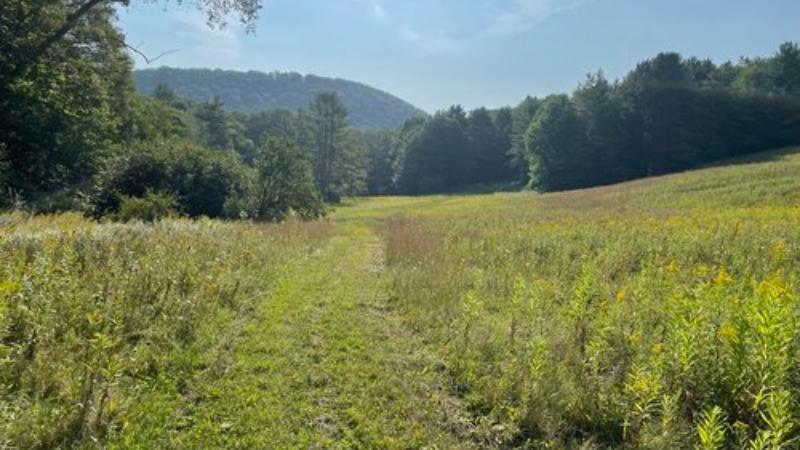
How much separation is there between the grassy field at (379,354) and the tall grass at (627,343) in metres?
0.03

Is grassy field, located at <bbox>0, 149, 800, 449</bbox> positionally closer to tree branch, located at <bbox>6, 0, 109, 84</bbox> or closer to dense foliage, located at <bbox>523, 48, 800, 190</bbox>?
tree branch, located at <bbox>6, 0, 109, 84</bbox>


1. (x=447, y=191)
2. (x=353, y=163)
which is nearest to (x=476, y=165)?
(x=447, y=191)

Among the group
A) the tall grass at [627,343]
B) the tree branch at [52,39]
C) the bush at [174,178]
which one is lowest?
the tall grass at [627,343]

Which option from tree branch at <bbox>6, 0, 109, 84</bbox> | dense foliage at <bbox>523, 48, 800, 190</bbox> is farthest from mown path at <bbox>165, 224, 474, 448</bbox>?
dense foliage at <bbox>523, 48, 800, 190</bbox>

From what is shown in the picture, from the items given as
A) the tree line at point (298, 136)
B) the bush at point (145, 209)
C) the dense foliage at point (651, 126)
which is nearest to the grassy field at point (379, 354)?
the bush at point (145, 209)

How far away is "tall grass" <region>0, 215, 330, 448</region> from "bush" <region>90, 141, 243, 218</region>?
1266 centimetres

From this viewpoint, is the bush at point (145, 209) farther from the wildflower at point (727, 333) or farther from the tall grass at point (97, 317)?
the wildflower at point (727, 333)

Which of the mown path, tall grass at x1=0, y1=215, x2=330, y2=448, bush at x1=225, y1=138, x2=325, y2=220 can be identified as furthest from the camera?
bush at x1=225, y1=138, x2=325, y2=220

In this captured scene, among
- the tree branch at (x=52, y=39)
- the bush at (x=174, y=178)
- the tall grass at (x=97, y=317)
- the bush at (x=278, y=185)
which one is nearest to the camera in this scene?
the tall grass at (x=97, y=317)

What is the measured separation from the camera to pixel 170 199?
19.0 metres

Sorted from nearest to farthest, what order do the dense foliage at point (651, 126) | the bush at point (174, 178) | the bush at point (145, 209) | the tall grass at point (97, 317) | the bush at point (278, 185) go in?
the tall grass at point (97, 317) → the bush at point (145, 209) → the bush at point (174, 178) → the bush at point (278, 185) → the dense foliage at point (651, 126)

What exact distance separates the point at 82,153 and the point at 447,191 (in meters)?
54.3

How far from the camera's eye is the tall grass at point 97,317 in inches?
156

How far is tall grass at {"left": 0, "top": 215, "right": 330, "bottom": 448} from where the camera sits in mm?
3961
